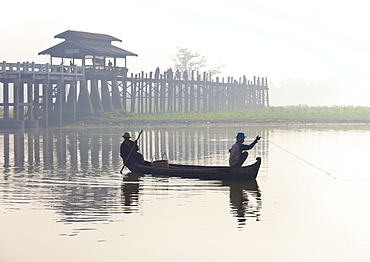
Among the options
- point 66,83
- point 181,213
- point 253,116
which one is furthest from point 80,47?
point 181,213

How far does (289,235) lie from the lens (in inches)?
528

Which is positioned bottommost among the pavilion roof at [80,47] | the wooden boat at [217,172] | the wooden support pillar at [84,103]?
the wooden boat at [217,172]

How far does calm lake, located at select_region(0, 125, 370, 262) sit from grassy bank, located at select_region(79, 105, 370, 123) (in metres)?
28.3

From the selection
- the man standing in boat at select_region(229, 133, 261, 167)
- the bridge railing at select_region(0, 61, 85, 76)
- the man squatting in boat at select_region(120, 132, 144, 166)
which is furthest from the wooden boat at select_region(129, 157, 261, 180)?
the bridge railing at select_region(0, 61, 85, 76)

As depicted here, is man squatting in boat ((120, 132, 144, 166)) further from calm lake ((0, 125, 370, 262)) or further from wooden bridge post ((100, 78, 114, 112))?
wooden bridge post ((100, 78, 114, 112))

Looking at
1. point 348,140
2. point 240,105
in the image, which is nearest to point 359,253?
point 348,140

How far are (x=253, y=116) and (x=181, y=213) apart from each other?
2015 inches

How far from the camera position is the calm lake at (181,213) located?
12.2 meters

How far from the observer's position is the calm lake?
12.2 m

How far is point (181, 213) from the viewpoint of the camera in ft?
52.3

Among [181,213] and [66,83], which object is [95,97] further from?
[181,213]

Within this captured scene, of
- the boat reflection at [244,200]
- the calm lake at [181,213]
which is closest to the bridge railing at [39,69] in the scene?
the calm lake at [181,213]

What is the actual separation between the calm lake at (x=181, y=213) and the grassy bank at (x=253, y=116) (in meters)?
28.3

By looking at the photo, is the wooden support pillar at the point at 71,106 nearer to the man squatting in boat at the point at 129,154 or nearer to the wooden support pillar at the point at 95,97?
the wooden support pillar at the point at 95,97
